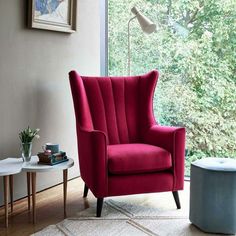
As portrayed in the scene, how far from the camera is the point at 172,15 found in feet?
11.9

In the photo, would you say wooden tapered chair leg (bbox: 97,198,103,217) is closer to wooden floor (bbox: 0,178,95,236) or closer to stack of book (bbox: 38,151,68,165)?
wooden floor (bbox: 0,178,95,236)

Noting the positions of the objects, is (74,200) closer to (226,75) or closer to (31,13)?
(31,13)

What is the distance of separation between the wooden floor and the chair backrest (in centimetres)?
56

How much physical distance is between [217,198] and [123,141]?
102 cm

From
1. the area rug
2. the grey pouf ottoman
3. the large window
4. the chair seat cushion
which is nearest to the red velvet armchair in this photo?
the chair seat cushion

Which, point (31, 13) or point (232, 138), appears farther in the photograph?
point (232, 138)

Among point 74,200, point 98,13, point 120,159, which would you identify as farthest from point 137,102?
point 98,13

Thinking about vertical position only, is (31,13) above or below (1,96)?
above

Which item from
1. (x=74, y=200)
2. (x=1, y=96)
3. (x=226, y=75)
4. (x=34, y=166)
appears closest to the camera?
(x=34, y=166)

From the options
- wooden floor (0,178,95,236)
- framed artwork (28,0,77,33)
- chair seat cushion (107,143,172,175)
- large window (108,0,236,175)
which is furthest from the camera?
large window (108,0,236,175)

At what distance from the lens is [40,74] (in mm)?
3123

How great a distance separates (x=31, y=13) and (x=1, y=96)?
0.72m

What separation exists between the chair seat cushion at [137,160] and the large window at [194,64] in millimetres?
1038

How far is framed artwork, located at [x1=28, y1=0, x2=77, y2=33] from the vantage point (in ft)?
9.74
